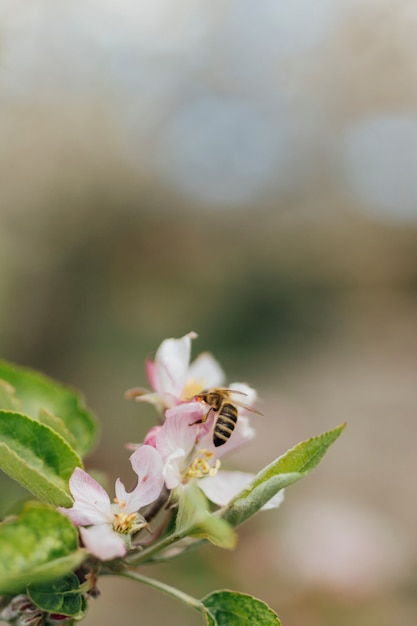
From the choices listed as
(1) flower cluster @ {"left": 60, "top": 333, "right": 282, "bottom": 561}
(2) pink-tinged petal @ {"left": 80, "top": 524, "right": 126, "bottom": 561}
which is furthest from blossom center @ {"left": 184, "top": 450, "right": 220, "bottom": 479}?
(2) pink-tinged petal @ {"left": 80, "top": 524, "right": 126, "bottom": 561}

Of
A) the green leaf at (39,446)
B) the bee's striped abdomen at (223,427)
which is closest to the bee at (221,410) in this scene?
the bee's striped abdomen at (223,427)

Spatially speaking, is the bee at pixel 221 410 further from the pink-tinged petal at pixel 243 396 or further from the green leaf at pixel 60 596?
the green leaf at pixel 60 596

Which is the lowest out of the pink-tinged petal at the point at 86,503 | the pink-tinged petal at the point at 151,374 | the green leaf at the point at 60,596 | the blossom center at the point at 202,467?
the green leaf at the point at 60,596

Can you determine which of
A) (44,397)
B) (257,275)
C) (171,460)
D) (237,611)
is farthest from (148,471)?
(257,275)

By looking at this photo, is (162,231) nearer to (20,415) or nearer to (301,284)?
(301,284)

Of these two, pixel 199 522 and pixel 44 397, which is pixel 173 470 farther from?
pixel 44 397

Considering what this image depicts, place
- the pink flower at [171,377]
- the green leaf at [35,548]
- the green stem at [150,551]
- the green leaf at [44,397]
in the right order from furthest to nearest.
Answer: the green leaf at [44,397] < the pink flower at [171,377] < the green stem at [150,551] < the green leaf at [35,548]

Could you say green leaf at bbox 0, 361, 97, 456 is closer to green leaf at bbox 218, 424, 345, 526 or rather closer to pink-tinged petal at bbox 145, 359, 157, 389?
pink-tinged petal at bbox 145, 359, 157, 389
